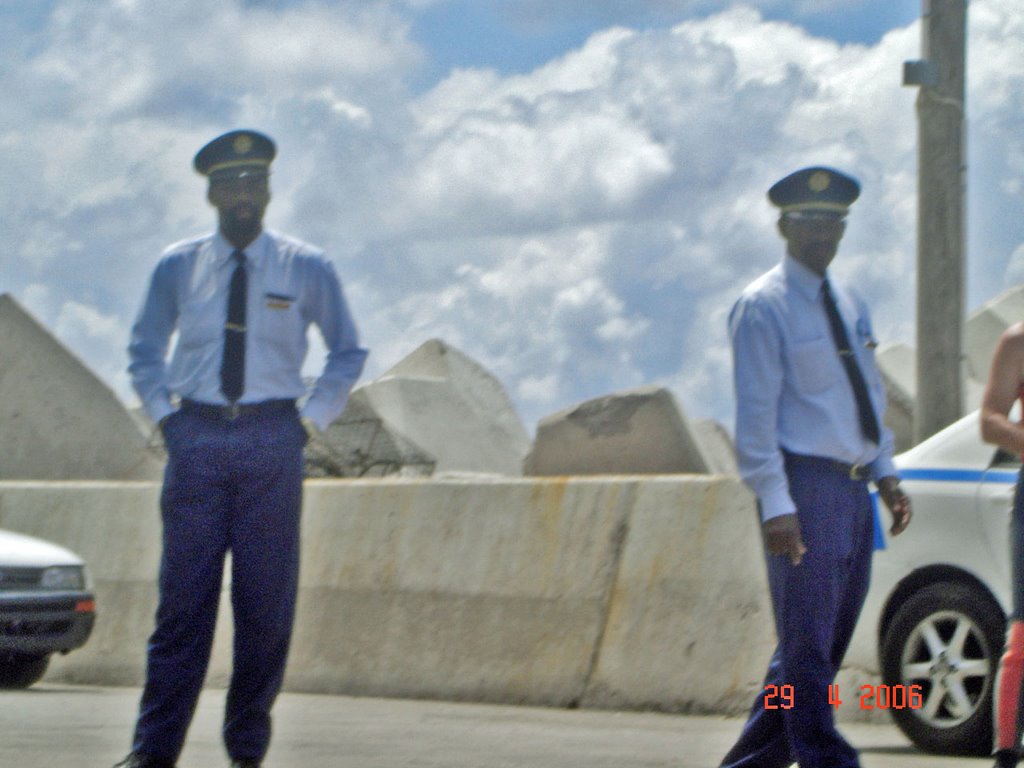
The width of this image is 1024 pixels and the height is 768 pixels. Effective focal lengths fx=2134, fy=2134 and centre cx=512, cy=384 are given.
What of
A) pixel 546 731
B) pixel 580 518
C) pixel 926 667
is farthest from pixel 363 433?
pixel 926 667

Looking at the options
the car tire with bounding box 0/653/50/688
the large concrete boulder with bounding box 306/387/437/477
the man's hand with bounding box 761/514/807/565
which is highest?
the man's hand with bounding box 761/514/807/565

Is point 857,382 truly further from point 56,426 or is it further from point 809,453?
point 56,426

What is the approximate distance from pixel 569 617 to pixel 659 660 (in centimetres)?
61

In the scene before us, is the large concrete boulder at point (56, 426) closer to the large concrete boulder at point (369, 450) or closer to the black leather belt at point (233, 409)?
the large concrete boulder at point (369, 450)

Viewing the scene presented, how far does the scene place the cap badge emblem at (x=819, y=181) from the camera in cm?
580

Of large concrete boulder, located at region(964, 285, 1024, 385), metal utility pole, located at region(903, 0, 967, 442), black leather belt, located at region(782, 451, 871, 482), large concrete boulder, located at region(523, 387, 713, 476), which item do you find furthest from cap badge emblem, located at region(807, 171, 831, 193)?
large concrete boulder, located at region(964, 285, 1024, 385)

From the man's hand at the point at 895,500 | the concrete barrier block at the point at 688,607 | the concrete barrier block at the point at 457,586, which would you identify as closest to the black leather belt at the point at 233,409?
the man's hand at the point at 895,500

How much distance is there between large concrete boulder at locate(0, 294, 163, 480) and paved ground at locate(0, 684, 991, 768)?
5.23 metres

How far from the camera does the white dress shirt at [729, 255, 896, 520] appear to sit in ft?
18.2

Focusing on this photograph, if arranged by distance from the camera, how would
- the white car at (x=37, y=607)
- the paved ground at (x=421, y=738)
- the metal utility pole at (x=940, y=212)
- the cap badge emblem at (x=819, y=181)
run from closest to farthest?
the cap badge emblem at (x=819, y=181) → the paved ground at (x=421, y=738) → the metal utility pole at (x=940, y=212) → the white car at (x=37, y=607)

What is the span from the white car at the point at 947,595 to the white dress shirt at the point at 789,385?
276 centimetres

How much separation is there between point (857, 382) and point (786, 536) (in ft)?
1.71

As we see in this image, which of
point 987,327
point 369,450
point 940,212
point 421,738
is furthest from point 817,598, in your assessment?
point 987,327

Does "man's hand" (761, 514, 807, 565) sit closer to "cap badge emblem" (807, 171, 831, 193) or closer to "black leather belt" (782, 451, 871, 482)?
"black leather belt" (782, 451, 871, 482)
